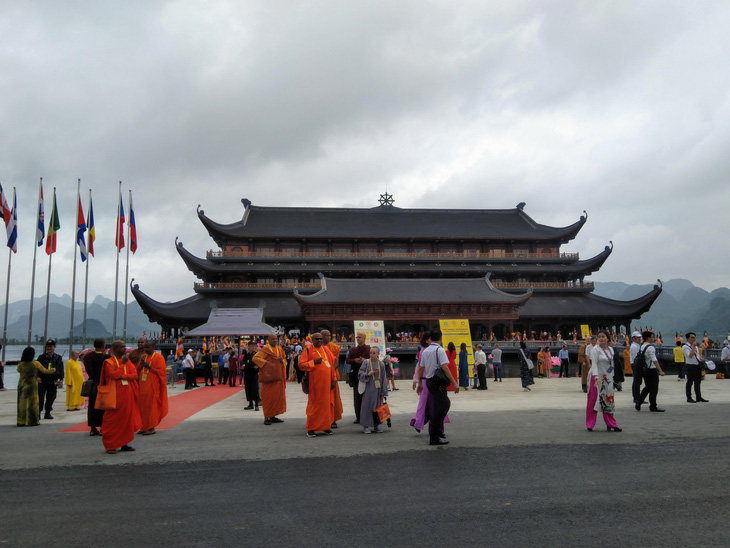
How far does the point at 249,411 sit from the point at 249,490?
7.49m

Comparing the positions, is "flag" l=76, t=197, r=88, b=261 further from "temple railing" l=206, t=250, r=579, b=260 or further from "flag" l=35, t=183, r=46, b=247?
"temple railing" l=206, t=250, r=579, b=260

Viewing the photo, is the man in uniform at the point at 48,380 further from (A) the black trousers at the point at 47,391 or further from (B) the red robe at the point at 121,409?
(B) the red robe at the point at 121,409

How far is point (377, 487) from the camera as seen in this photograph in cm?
556

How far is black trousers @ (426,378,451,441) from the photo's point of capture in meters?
7.92

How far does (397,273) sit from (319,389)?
35.0m

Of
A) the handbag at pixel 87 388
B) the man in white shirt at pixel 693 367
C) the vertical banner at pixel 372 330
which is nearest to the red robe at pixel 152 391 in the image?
the handbag at pixel 87 388

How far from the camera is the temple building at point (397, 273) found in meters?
36.6

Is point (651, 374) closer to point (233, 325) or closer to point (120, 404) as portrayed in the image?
point (120, 404)

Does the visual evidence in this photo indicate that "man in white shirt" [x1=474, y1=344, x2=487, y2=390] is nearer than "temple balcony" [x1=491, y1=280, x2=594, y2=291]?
Yes

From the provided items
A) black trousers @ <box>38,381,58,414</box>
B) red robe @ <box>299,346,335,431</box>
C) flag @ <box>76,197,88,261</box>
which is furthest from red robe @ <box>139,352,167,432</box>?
flag @ <box>76,197,88,261</box>

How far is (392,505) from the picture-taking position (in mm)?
4941

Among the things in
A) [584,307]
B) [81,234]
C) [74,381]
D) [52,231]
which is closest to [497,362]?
[74,381]

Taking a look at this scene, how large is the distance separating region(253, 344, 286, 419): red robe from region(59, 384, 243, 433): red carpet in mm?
1921

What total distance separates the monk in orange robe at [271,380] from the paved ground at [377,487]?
0.83 metres
